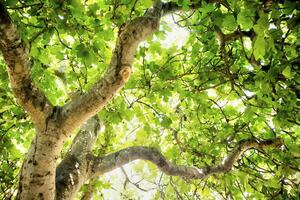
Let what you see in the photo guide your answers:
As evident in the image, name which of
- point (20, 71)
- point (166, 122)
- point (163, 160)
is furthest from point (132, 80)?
point (20, 71)

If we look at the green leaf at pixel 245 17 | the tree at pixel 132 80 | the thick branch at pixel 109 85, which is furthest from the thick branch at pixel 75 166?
the green leaf at pixel 245 17

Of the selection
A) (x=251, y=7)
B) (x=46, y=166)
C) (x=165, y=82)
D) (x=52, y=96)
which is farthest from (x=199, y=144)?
(x=251, y=7)

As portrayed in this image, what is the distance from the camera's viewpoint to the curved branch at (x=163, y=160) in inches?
154

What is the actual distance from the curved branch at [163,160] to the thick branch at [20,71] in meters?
1.56

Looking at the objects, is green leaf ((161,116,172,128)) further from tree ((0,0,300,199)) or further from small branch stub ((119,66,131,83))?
small branch stub ((119,66,131,83))

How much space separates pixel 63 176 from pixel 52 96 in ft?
3.67

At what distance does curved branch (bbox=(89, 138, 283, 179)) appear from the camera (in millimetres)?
3900

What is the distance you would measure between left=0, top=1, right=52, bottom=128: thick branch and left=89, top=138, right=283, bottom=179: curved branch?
156cm

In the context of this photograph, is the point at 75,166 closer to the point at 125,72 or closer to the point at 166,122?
the point at 166,122

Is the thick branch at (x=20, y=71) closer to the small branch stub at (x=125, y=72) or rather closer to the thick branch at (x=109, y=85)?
the thick branch at (x=109, y=85)

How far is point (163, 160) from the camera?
415cm

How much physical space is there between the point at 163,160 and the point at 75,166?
1109mm

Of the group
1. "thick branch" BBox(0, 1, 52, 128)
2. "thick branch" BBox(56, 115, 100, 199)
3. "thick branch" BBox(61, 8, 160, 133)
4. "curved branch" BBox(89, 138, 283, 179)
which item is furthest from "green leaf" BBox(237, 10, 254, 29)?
"thick branch" BBox(56, 115, 100, 199)

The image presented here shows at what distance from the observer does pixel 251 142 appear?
3900 mm
